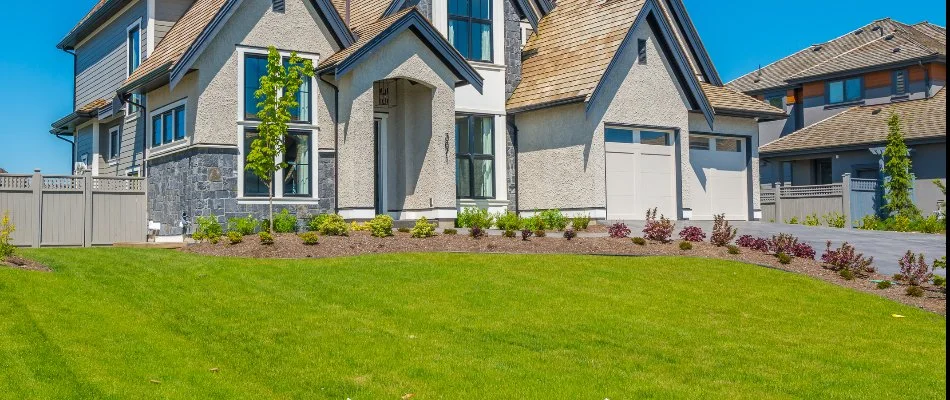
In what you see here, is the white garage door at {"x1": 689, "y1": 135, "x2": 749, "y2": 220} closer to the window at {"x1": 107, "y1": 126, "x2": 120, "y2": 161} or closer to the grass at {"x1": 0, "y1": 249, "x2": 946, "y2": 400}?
the grass at {"x1": 0, "y1": 249, "x2": 946, "y2": 400}

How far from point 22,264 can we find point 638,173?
14913 millimetres

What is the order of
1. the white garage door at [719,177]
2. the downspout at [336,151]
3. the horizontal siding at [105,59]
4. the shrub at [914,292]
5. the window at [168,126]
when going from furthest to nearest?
the white garage door at [719,177] < the horizontal siding at [105,59] < the downspout at [336,151] < the window at [168,126] < the shrub at [914,292]

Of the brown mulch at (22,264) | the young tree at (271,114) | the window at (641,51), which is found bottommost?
the brown mulch at (22,264)

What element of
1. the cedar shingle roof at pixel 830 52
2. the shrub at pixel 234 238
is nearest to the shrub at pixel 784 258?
the shrub at pixel 234 238

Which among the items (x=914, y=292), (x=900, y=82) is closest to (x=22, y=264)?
(x=914, y=292)

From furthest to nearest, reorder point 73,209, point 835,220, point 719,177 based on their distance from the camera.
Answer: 1. point 835,220
2. point 719,177
3. point 73,209

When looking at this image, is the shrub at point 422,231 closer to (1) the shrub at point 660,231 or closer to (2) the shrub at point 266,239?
(2) the shrub at point 266,239

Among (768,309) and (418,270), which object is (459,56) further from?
(768,309)

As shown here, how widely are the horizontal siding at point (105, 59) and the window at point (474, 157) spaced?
7.86 m

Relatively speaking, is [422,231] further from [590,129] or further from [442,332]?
[442,332]

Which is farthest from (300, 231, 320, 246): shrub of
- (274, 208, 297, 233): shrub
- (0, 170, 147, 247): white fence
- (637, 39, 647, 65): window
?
(637, 39, 647, 65): window

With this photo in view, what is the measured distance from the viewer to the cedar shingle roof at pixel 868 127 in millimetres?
31469

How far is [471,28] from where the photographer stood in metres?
23.0

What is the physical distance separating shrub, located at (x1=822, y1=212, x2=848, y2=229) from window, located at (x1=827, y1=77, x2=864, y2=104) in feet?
36.9
